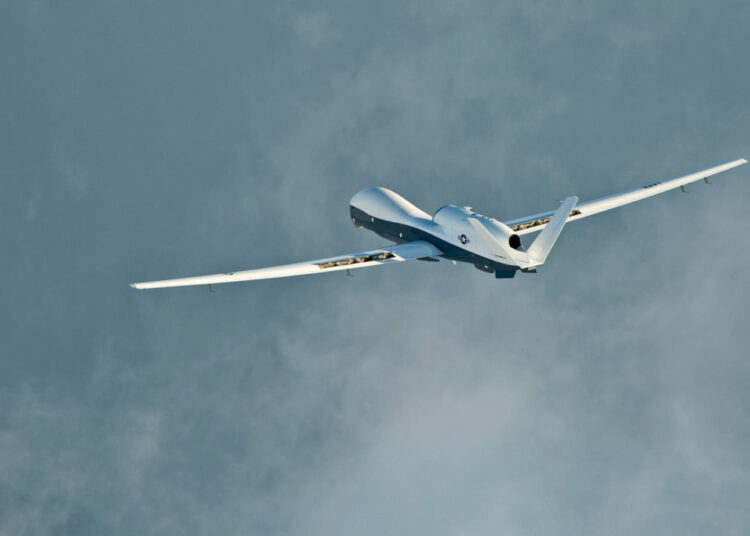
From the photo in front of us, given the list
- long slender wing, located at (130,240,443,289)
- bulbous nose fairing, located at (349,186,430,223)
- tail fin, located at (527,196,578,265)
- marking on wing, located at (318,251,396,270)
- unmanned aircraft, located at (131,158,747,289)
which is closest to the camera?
tail fin, located at (527,196,578,265)

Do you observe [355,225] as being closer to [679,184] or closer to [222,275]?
[222,275]

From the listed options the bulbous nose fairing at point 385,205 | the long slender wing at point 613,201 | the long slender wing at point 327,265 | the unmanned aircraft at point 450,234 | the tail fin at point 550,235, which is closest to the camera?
the tail fin at point 550,235

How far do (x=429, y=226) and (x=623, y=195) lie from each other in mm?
25338

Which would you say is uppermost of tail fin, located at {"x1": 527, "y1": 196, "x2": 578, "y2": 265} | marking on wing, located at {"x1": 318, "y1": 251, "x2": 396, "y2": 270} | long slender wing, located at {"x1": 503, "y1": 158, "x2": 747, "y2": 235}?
long slender wing, located at {"x1": 503, "y1": 158, "x2": 747, "y2": 235}

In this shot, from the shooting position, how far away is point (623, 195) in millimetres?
138125

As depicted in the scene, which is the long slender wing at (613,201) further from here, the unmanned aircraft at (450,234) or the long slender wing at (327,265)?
the long slender wing at (327,265)

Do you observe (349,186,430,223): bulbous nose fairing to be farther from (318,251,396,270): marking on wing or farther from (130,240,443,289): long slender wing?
(318,251,396,270): marking on wing

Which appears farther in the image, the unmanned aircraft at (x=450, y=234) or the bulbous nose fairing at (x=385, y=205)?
the bulbous nose fairing at (x=385, y=205)

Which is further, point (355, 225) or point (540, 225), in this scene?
point (355, 225)

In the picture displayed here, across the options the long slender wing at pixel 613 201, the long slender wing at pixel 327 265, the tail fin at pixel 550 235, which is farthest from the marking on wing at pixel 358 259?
the tail fin at pixel 550 235

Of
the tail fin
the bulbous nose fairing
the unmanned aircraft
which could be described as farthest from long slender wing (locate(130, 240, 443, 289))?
the tail fin

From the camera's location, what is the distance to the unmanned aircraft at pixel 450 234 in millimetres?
117144

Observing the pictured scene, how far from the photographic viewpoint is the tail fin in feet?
380

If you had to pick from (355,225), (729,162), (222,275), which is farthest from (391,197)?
(729,162)
